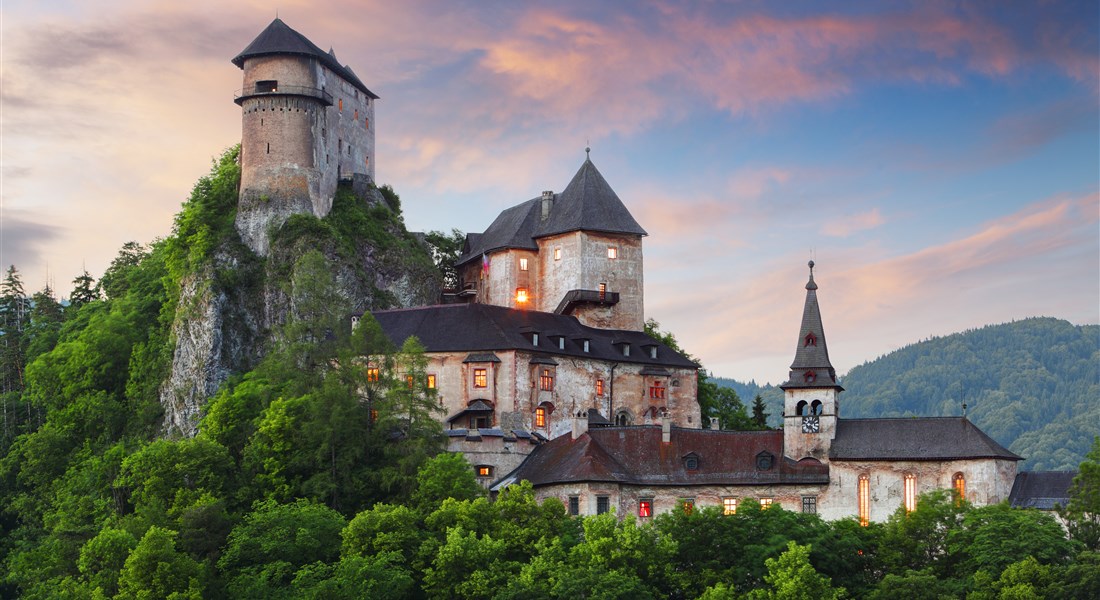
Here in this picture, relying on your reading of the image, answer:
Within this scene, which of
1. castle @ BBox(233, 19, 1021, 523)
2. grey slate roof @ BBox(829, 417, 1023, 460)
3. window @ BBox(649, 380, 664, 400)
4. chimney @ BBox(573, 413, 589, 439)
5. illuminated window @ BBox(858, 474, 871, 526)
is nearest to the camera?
grey slate roof @ BBox(829, 417, 1023, 460)

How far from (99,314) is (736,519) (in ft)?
199

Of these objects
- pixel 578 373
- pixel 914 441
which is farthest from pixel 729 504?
pixel 578 373

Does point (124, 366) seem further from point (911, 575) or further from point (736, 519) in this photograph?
point (911, 575)

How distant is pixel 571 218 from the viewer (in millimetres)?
107500

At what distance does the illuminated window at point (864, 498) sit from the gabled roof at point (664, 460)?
182 centimetres

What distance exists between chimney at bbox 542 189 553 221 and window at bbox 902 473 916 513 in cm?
3732

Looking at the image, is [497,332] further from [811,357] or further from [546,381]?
[811,357]

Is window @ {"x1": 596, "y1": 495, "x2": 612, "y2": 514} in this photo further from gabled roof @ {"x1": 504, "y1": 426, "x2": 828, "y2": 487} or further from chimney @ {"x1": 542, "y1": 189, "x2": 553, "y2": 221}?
chimney @ {"x1": 542, "y1": 189, "x2": 553, "y2": 221}

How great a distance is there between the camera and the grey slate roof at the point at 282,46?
10769 centimetres

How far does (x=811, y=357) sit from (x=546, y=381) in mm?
16018

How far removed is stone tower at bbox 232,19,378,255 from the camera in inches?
4200

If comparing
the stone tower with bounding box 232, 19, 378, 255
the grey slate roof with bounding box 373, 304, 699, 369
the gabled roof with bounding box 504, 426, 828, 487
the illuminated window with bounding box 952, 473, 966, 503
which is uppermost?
the stone tower with bounding box 232, 19, 378, 255

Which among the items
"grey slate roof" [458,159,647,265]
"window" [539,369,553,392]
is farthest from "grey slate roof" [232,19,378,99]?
"window" [539,369,553,392]

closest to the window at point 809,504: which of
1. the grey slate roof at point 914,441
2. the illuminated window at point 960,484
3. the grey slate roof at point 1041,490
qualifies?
the grey slate roof at point 914,441
